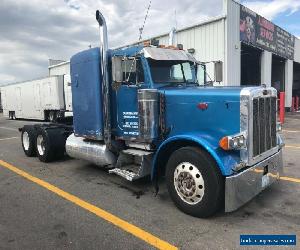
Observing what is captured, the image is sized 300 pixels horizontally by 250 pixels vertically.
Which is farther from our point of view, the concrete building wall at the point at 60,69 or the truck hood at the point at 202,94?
the concrete building wall at the point at 60,69

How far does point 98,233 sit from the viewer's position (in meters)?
4.49

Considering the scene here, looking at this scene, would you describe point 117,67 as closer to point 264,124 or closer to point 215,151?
point 215,151

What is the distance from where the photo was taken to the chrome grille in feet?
16.2

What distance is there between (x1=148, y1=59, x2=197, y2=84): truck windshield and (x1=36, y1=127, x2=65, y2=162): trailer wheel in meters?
4.01

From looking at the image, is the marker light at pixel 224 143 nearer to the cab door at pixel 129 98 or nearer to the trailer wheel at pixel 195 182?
the trailer wheel at pixel 195 182

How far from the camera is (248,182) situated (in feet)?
15.7

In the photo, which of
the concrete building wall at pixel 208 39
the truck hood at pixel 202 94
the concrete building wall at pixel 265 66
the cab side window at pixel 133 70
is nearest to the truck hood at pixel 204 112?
the truck hood at pixel 202 94

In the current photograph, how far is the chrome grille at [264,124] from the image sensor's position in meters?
4.94

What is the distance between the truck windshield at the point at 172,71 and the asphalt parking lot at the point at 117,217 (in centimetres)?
204

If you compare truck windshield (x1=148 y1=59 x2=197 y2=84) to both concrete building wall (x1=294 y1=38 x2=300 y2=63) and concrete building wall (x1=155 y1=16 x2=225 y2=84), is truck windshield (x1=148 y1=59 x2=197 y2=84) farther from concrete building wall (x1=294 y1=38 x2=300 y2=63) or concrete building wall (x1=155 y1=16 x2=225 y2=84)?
concrete building wall (x1=294 y1=38 x2=300 y2=63)

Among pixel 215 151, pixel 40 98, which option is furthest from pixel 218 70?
pixel 40 98

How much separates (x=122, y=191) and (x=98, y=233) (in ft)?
5.91

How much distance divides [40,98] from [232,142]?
21772mm

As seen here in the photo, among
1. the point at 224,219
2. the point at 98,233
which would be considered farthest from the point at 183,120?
the point at 98,233
